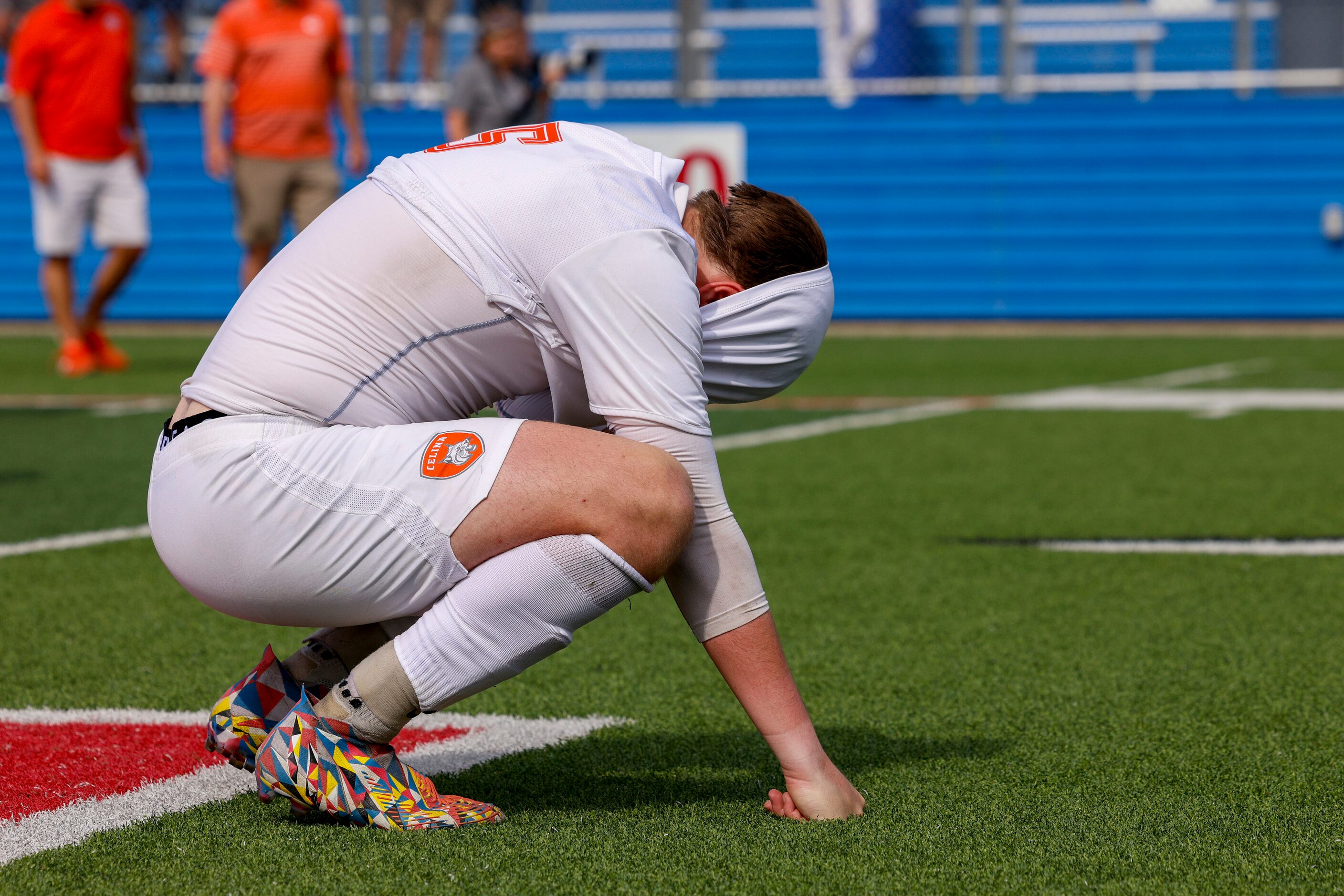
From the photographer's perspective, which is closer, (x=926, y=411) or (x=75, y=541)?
(x=75, y=541)

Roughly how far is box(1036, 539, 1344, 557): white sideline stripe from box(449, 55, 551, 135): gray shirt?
634cm

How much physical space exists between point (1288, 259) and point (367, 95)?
7.57 meters

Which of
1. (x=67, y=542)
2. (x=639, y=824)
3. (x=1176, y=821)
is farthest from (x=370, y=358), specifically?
(x=67, y=542)

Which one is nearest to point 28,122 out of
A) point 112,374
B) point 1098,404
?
point 112,374

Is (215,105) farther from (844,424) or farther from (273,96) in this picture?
(844,424)

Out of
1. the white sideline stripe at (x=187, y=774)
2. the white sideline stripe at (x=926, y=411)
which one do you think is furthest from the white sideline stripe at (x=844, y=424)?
the white sideline stripe at (x=187, y=774)

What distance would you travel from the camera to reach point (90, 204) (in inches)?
408

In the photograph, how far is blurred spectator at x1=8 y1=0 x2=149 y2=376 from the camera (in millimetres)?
10148

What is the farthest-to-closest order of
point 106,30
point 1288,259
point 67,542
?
1. point 1288,259
2. point 106,30
3. point 67,542

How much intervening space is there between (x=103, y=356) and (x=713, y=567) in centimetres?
902

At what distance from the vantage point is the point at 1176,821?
245 centimetres

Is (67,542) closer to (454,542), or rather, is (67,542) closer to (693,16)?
(454,542)

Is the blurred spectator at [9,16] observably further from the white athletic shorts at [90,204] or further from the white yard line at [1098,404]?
the white yard line at [1098,404]

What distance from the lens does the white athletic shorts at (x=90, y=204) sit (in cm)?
1023
